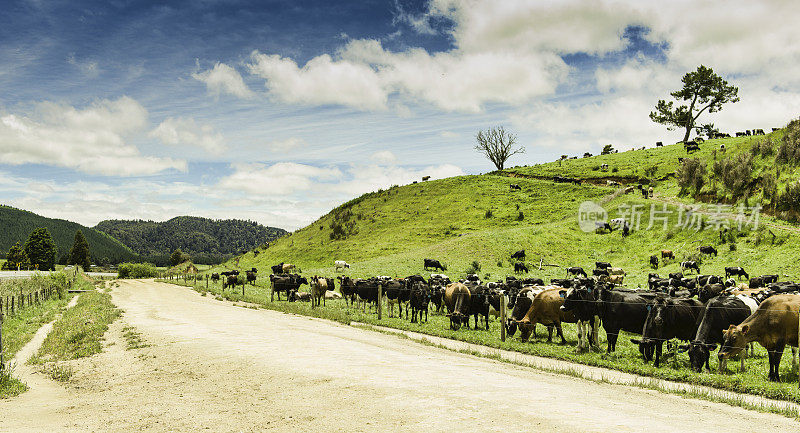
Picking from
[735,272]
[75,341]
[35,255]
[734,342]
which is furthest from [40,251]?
[734,342]

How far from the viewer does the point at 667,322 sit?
14.7 meters

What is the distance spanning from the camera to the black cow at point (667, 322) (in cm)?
1437

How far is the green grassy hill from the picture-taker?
137 ft

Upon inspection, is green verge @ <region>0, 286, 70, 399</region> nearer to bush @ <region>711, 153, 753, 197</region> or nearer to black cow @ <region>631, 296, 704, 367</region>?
black cow @ <region>631, 296, 704, 367</region>

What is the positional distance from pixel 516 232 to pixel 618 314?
46.4 m

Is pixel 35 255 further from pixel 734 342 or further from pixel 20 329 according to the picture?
pixel 734 342

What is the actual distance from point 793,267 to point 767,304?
2732cm

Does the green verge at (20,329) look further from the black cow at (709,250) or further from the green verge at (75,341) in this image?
the black cow at (709,250)

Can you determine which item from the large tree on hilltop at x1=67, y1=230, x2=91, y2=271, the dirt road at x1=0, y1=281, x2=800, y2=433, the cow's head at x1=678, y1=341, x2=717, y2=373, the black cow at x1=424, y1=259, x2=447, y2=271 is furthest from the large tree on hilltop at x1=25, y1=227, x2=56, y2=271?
the cow's head at x1=678, y1=341, x2=717, y2=373

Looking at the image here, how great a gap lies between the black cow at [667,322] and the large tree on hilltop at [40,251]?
131441 millimetres

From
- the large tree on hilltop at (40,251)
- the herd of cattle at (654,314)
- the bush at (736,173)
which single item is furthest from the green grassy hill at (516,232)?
the large tree on hilltop at (40,251)

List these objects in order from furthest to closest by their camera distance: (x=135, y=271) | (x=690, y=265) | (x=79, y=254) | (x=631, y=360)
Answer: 1. (x=79, y=254)
2. (x=135, y=271)
3. (x=690, y=265)
4. (x=631, y=360)

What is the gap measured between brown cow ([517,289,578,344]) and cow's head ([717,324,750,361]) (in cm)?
585

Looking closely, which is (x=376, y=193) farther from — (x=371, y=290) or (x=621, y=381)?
(x=621, y=381)
